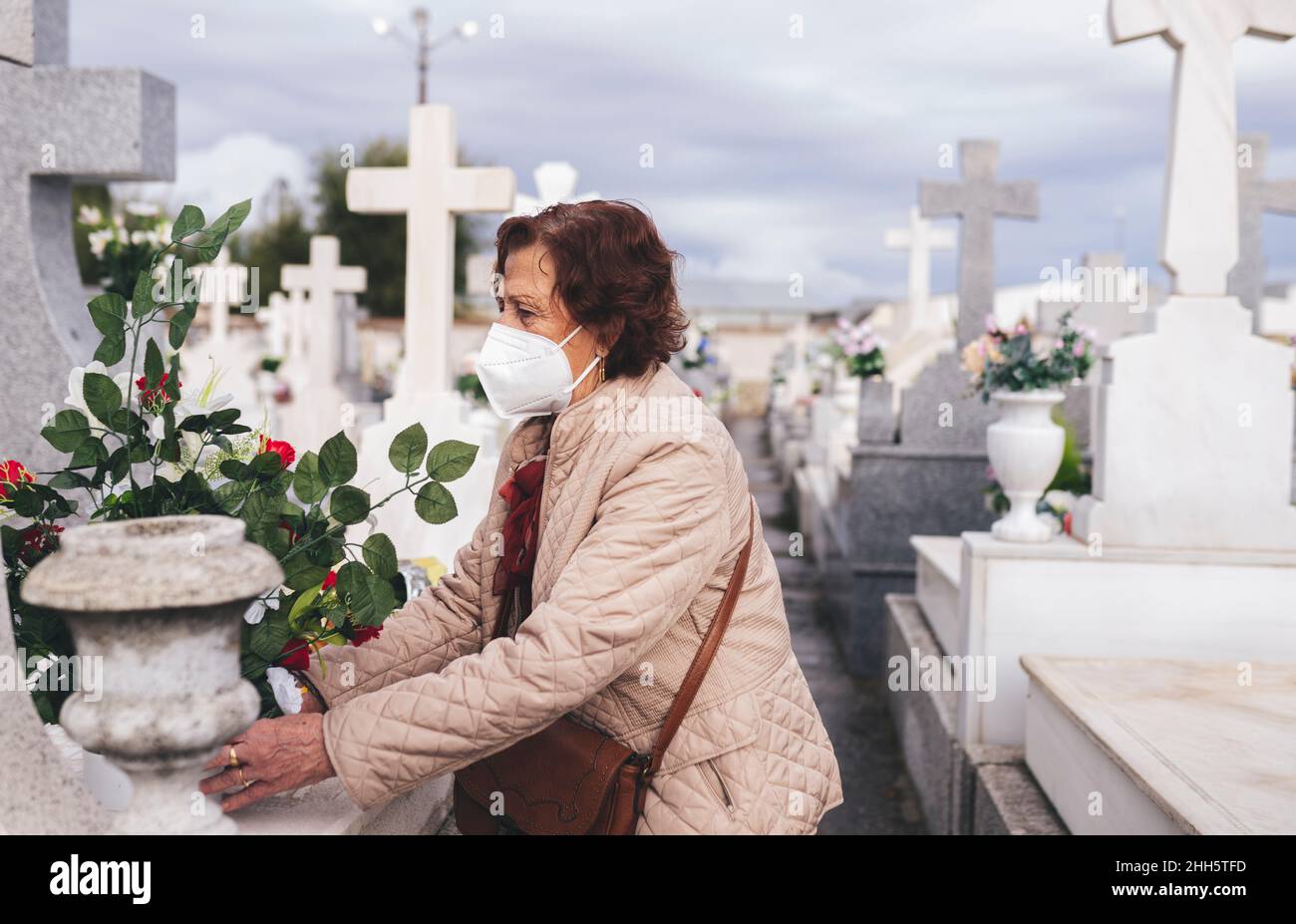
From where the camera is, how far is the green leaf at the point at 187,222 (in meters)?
1.54

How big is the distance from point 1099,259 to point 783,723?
1219cm

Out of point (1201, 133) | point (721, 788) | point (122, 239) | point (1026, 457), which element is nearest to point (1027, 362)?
point (1026, 457)

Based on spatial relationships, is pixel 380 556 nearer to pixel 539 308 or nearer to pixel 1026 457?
pixel 539 308

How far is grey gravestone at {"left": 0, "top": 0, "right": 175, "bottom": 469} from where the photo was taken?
3.22 m

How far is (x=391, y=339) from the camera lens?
3384 centimetres

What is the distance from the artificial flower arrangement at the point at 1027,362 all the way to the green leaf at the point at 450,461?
10.9ft

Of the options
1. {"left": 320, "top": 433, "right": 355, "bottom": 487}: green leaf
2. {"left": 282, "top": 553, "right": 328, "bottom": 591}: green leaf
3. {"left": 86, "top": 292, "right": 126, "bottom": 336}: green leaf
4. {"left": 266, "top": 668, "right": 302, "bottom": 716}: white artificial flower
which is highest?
{"left": 86, "top": 292, "right": 126, "bottom": 336}: green leaf

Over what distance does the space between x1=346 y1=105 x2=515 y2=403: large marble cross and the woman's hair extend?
11.5 feet

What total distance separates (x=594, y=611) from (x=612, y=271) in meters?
0.60

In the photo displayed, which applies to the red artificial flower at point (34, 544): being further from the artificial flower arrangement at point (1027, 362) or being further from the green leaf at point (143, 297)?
the artificial flower arrangement at point (1027, 362)

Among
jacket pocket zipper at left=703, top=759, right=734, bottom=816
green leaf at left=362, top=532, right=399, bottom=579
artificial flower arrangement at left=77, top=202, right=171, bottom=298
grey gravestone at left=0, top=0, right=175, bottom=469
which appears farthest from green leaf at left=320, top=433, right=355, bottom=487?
artificial flower arrangement at left=77, top=202, right=171, bottom=298

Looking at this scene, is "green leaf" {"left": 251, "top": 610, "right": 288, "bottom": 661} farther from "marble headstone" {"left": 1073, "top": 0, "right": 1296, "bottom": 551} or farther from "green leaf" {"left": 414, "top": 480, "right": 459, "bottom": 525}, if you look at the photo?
"marble headstone" {"left": 1073, "top": 0, "right": 1296, "bottom": 551}

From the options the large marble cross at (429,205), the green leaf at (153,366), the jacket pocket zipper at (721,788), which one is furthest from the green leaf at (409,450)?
the large marble cross at (429,205)

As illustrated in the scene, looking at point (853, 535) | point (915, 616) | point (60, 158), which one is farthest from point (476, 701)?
point (853, 535)
